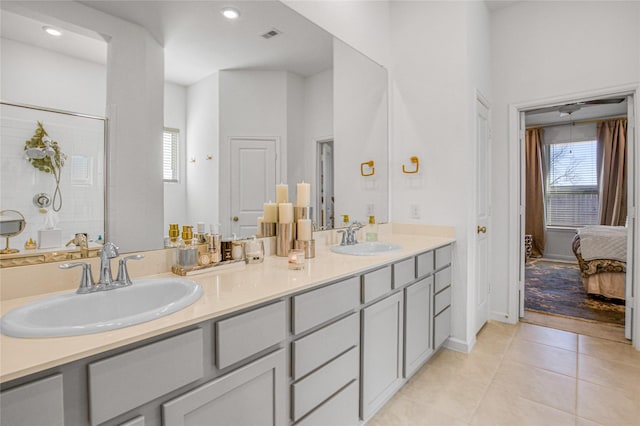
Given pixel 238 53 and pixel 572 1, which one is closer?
pixel 238 53

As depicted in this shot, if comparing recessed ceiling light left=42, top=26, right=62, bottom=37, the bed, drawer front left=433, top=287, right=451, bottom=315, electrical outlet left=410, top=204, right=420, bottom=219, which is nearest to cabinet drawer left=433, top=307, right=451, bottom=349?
drawer front left=433, top=287, right=451, bottom=315

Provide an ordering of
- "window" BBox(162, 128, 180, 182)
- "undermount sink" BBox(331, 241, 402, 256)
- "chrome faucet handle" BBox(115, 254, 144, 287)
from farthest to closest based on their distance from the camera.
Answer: "undermount sink" BBox(331, 241, 402, 256)
"window" BBox(162, 128, 180, 182)
"chrome faucet handle" BBox(115, 254, 144, 287)

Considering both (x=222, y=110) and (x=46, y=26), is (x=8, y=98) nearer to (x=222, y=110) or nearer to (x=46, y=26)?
(x=46, y=26)

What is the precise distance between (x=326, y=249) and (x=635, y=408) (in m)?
1.98

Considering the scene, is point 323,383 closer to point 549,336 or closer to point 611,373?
point 611,373

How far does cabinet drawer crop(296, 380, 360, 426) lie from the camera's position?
4.44ft

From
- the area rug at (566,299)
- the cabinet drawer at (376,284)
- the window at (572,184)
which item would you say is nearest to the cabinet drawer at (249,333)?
the cabinet drawer at (376,284)

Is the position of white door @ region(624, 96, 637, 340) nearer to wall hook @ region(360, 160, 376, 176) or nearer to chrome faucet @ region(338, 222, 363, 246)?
wall hook @ region(360, 160, 376, 176)

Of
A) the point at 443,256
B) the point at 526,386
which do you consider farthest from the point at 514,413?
the point at 443,256

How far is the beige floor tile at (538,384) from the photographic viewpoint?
1.98m

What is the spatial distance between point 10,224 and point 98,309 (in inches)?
15.4

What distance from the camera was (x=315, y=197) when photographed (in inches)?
88.2

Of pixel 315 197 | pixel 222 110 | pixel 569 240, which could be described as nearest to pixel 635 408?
pixel 315 197

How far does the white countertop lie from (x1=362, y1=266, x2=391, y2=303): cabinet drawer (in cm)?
5
